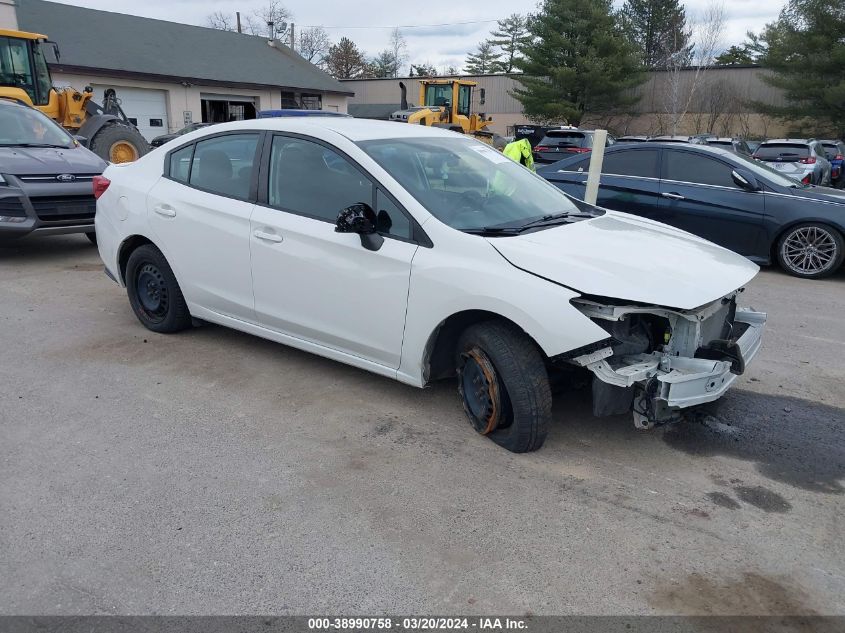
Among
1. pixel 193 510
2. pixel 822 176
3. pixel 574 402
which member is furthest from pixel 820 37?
pixel 193 510

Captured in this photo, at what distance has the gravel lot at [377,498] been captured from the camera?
2705mm

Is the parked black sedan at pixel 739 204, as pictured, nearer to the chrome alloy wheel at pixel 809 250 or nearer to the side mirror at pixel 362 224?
the chrome alloy wheel at pixel 809 250

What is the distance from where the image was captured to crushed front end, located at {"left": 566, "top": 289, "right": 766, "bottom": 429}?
3.37 meters

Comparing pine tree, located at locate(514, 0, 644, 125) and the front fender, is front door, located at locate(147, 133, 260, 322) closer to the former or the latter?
the front fender

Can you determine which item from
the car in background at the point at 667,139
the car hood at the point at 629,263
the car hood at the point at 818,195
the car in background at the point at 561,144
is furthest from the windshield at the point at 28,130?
the car in background at the point at 561,144

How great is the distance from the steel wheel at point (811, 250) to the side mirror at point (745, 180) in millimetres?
692

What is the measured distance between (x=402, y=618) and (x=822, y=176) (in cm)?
1500

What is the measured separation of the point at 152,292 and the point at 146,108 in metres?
27.1

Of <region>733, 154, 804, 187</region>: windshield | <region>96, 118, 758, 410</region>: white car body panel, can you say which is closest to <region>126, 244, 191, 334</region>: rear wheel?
<region>96, 118, 758, 410</region>: white car body panel

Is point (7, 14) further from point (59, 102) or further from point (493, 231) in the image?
point (493, 231)

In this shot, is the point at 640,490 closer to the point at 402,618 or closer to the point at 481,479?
the point at 481,479

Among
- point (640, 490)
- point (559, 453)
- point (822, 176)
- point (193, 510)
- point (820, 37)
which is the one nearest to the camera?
point (193, 510)

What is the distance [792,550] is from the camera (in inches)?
117

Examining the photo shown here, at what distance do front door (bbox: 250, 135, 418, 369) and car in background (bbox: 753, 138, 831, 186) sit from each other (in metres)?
12.2
